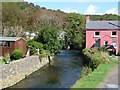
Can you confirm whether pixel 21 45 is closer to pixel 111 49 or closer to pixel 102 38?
pixel 111 49

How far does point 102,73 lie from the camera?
68.7ft

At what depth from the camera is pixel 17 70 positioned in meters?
26.7

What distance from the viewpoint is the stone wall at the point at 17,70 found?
2356 cm

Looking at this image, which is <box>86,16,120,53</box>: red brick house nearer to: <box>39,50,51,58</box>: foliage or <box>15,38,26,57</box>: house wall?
<box>39,50,51,58</box>: foliage

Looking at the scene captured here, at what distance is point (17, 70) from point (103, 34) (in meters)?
22.1

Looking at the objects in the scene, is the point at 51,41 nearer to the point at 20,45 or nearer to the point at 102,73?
the point at 20,45

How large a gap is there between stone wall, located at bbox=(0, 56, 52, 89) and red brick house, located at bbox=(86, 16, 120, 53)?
13.8m

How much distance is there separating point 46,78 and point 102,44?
61.7 feet

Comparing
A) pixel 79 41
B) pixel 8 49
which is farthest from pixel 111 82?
pixel 79 41

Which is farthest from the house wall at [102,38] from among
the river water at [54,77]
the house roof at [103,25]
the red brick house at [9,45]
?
the red brick house at [9,45]

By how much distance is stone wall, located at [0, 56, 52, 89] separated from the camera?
23.6 metres

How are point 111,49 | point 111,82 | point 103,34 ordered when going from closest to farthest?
1. point 111,82
2. point 111,49
3. point 103,34

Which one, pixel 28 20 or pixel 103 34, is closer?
pixel 103 34

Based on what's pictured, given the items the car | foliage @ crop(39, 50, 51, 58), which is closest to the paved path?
foliage @ crop(39, 50, 51, 58)
